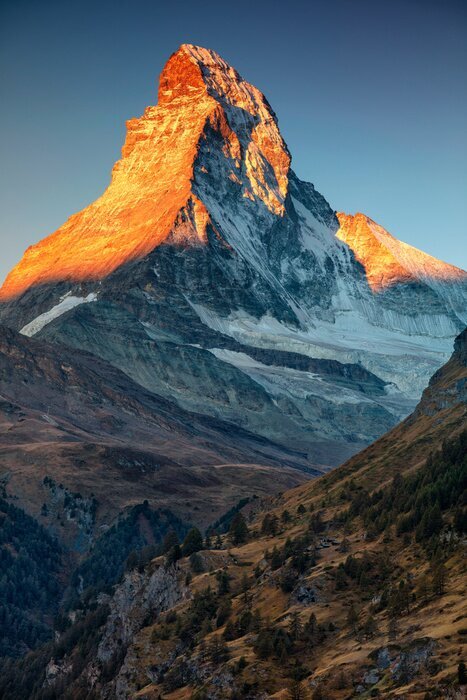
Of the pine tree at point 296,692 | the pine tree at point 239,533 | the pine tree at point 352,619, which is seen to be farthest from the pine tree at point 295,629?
the pine tree at point 239,533

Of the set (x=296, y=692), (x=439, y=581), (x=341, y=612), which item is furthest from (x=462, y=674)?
(x=341, y=612)

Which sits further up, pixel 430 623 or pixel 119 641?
pixel 430 623

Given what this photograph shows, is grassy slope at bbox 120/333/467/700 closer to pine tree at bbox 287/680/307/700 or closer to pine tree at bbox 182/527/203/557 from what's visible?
pine tree at bbox 287/680/307/700

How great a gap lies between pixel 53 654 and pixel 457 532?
10016 cm

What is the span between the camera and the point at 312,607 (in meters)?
123

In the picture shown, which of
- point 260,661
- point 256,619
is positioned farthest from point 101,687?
point 260,661

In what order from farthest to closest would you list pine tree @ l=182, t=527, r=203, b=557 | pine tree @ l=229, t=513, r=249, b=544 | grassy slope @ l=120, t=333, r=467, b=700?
pine tree @ l=229, t=513, r=249, b=544 < pine tree @ l=182, t=527, r=203, b=557 < grassy slope @ l=120, t=333, r=467, b=700

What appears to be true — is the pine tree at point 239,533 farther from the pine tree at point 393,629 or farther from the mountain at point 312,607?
A: the pine tree at point 393,629

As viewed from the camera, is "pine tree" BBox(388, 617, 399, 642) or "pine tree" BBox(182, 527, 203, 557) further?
"pine tree" BBox(182, 527, 203, 557)

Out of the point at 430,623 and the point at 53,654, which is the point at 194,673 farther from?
the point at 53,654

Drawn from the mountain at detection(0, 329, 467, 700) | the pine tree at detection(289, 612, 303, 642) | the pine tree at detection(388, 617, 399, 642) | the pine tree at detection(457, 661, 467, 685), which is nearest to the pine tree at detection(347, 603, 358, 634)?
the mountain at detection(0, 329, 467, 700)

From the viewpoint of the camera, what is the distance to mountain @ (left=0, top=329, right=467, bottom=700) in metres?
94.6

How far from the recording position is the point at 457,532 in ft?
396

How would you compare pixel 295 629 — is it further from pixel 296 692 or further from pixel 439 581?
pixel 296 692
